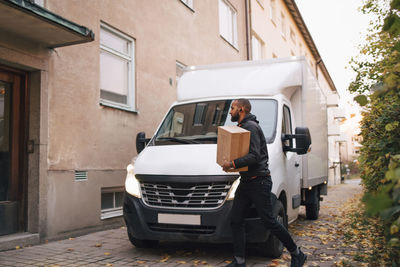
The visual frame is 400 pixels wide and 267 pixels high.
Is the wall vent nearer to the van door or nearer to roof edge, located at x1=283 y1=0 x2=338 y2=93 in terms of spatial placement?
the van door

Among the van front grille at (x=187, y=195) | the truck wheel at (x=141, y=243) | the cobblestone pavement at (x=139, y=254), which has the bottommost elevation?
the cobblestone pavement at (x=139, y=254)

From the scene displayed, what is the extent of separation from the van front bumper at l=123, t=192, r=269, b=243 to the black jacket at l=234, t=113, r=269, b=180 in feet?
2.10

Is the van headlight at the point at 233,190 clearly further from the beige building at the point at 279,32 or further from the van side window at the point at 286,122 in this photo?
the beige building at the point at 279,32

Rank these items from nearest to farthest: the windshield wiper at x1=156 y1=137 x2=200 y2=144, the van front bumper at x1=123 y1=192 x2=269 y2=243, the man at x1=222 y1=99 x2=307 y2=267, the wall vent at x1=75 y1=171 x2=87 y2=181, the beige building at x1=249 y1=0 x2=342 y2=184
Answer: the man at x1=222 y1=99 x2=307 y2=267
the van front bumper at x1=123 y1=192 x2=269 y2=243
the windshield wiper at x1=156 y1=137 x2=200 y2=144
the wall vent at x1=75 y1=171 x2=87 y2=181
the beige building at x1=249 y1=0 x2=342 y2=184

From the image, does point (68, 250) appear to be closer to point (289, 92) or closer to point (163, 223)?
point (163, 223)

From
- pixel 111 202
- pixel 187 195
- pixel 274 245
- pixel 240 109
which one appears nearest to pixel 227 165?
pixel 240 109

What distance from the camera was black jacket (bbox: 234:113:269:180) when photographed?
4281mm

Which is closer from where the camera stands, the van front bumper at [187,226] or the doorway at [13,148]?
the van front bumper at [187,226]

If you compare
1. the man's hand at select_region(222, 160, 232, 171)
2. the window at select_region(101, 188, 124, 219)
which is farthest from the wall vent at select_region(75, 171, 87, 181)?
the man's hand at select_region(222, 160, 232, 171)

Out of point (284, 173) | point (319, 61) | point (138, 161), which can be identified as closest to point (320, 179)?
point (284, 173)

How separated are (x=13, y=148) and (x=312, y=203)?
19.5ft

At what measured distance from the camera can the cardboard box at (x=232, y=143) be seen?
4.26 m

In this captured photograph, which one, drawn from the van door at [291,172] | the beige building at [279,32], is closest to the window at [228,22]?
the beige building at [279,32]

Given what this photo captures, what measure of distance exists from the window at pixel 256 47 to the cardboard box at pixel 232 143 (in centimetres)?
1466
